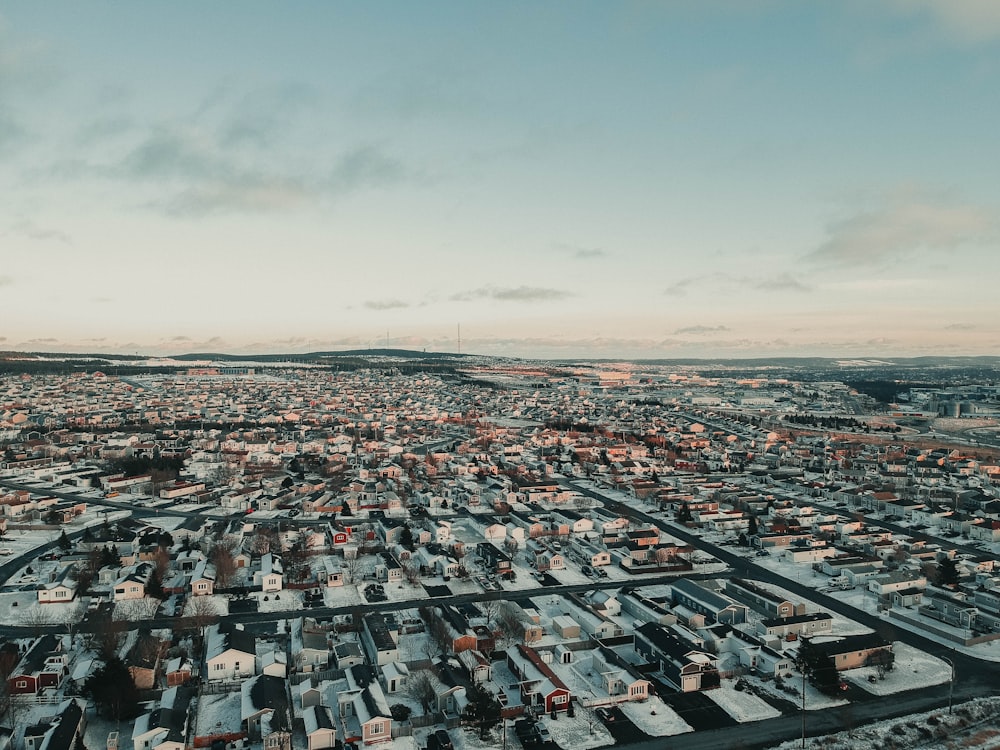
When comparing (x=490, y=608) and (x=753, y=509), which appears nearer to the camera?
(x=490, y=608)

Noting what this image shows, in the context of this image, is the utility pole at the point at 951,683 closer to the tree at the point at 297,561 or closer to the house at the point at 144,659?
the house at the point at 144,659

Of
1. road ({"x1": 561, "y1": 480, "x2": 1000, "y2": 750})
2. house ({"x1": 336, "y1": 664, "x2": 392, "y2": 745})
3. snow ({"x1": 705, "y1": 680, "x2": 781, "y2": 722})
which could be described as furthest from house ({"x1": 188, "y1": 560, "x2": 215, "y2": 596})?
snow ({"x1": 705, "y1": 680, "x2": 781, "y2": 722})

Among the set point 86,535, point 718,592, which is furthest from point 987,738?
point 86,535

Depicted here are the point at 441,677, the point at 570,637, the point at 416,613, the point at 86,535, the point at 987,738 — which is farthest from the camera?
the point at 86,535

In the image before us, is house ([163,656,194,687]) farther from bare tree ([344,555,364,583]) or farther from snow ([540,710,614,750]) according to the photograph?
snow ([540,710,614,750])

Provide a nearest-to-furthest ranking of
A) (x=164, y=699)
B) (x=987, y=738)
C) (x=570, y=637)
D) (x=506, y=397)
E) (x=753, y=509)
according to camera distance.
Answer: (x=987, y=738), (x=164, y=699), (x=570, y=637), (x=753, y=509), (x=506, y=397)

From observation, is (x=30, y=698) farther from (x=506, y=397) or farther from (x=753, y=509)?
(x=506, y=397)
